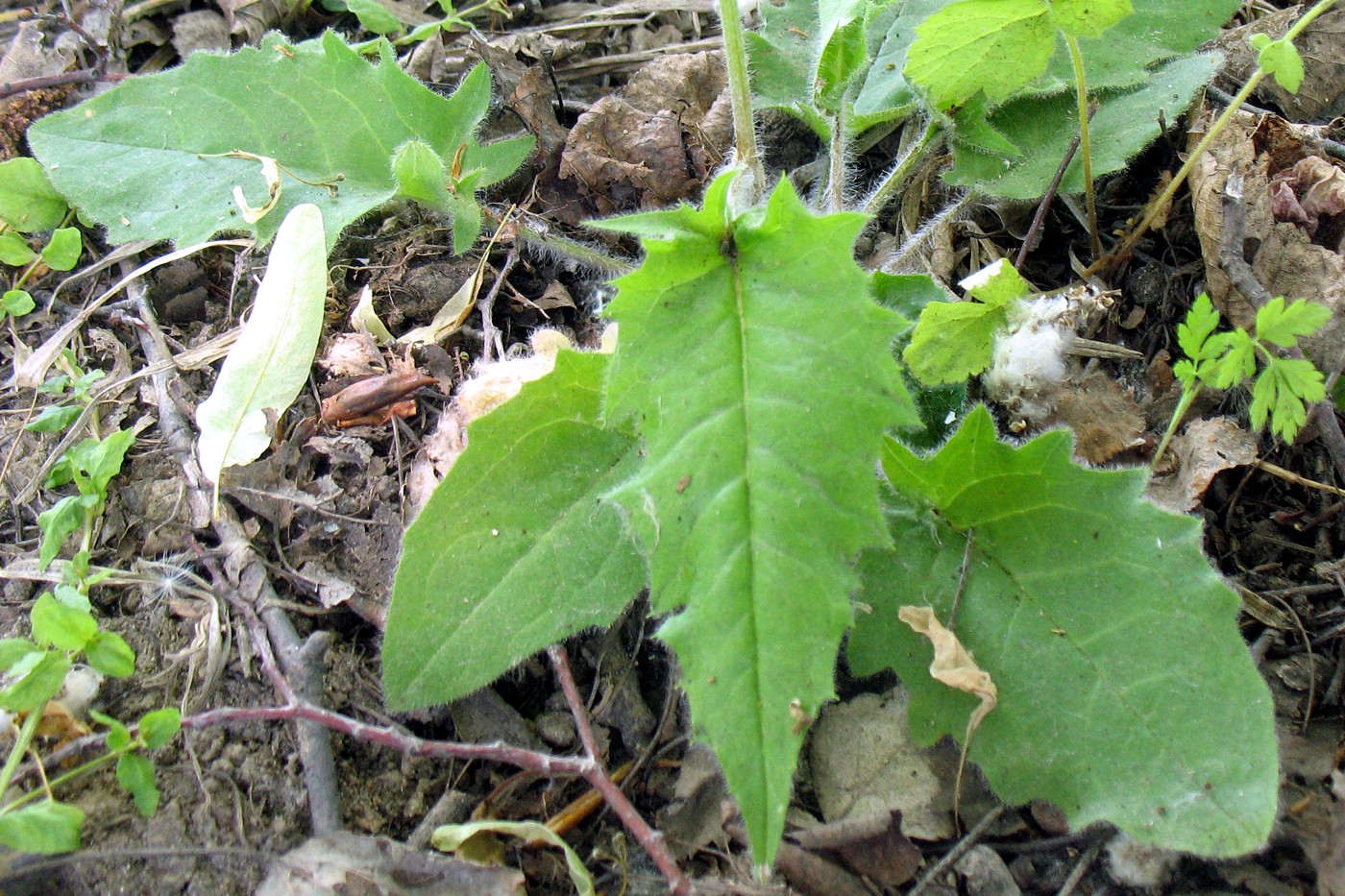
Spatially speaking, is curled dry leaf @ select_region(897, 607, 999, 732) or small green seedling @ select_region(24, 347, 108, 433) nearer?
curled dry leaf @ select_region(897, 607, 999, 732)

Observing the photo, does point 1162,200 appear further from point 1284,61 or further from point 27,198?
point 27,198

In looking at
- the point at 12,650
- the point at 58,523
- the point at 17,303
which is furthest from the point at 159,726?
the point at 17,303

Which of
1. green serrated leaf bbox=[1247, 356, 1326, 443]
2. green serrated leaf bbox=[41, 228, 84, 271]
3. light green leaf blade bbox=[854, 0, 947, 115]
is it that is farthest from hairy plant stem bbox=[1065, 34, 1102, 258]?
green serrated leaf bbox=[41, 228, 84, 271]

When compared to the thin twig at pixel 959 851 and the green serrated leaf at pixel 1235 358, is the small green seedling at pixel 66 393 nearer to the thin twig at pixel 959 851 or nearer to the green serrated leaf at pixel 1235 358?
the thin twig at pixel 959 851

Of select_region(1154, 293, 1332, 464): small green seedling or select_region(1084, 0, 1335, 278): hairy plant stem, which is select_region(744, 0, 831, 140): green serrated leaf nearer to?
select_region(1084, 0, 1335, 278): hairy plant stem

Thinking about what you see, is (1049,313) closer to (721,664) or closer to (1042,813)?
(1042,813)

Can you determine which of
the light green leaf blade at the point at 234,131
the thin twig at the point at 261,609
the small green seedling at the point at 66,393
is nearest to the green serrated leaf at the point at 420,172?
the light green leaf blade at the point at 234,131

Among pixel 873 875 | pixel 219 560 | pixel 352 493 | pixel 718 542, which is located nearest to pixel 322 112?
pixel 352 493
